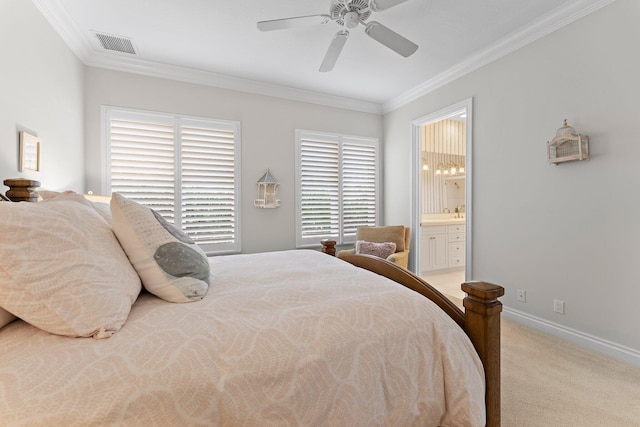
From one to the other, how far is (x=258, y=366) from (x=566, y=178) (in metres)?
2.90

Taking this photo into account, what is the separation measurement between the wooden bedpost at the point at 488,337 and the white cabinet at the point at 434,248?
11.6ft

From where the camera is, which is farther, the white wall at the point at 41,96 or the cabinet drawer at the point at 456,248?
the cabinet drawer at the point at 456,248

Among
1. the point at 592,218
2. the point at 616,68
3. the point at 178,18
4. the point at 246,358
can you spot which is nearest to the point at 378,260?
the point at 246,358

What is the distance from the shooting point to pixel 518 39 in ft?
9.00

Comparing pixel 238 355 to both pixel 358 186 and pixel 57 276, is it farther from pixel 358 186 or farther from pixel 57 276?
pixel 358 186

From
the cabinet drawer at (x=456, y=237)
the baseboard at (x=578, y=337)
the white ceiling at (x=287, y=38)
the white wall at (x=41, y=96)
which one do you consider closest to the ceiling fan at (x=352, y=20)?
the white ceiling at (x=287, y=38)

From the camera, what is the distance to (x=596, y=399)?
5.66ft

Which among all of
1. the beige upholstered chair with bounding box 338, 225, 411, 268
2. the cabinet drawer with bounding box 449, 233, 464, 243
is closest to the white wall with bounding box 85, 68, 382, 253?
the beige upholstered chair with bounding box 338, 225, 411, 268

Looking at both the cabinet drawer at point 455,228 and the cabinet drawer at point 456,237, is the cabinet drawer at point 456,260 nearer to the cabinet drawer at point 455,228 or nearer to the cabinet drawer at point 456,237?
the cabinet drawer at point 456,237

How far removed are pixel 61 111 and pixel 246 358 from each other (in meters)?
2.96

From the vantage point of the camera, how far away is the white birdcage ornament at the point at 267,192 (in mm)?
3737

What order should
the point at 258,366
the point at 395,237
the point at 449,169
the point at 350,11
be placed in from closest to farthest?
the point at 258,366 → the point at 350,11 → the point at 395,237 → the point at 449,169

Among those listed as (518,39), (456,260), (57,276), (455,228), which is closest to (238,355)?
(57,276)

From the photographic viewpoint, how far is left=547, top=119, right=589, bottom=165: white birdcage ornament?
2295mm
